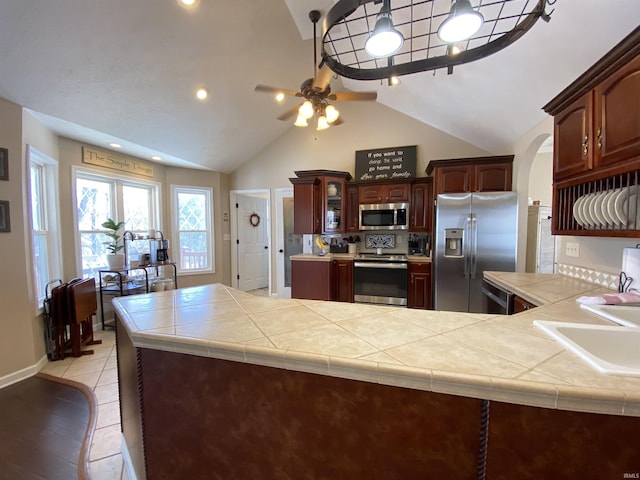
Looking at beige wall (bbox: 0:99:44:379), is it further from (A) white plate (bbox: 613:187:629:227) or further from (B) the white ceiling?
(A) white plate (bbox: 613:187:629:227)

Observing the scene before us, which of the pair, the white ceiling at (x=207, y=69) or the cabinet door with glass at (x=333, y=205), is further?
the cabinet door with glass at (x=333, y=205)

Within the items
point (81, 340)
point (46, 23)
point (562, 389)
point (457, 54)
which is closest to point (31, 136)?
point (46, 23)

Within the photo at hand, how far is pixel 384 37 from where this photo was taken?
1147 mm

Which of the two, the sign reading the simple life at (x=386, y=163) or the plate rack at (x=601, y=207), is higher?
the sign reading the simple life at (x=386, y=163)

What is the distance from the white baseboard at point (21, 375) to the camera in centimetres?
238

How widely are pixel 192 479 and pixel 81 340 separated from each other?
9.40 feet

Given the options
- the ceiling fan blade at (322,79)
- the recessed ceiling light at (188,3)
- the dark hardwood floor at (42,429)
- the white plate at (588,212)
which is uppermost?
the recessed ceiling light at (188,3)

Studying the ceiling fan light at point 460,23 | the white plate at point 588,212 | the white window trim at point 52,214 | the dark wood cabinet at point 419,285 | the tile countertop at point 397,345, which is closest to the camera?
the tile countertop at point 397,345

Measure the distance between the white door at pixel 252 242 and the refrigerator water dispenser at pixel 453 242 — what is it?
3.38 metres

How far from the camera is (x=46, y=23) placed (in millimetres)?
2010

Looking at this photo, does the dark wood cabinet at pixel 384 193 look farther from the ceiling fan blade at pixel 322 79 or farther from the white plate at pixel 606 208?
the white plate at pixel 606 208

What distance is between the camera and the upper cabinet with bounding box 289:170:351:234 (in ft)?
14.4

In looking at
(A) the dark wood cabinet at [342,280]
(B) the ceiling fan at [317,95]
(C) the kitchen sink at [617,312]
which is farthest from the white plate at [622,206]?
(A) the dark wood cabinet at [342,280]

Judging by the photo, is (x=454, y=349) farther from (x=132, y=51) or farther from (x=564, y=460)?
(x=132, y=51)
